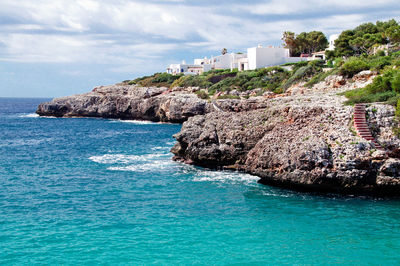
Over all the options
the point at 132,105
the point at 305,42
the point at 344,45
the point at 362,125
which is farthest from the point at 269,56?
the point at 362,125

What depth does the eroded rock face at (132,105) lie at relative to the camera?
6929 centimetres

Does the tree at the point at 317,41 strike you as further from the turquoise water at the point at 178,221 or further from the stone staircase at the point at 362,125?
the turquoise water at the point at 178,221

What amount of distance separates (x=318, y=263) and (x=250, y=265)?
2660mm

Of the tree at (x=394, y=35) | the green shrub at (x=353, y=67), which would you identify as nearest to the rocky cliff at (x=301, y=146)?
the green shrub at (x=353, y=67)

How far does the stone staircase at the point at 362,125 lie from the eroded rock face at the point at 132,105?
4193cm

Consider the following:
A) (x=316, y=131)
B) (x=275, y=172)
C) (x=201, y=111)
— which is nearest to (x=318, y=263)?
(x=275, y=172)

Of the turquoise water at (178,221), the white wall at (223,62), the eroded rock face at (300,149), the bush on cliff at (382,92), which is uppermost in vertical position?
the white wall at (223,62)

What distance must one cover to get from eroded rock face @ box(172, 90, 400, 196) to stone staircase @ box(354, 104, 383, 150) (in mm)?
454

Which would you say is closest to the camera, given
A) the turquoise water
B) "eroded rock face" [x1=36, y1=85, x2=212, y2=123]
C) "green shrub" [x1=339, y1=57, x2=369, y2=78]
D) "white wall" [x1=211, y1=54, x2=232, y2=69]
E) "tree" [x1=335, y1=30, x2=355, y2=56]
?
the turquoise water

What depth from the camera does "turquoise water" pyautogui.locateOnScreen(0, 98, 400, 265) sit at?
15.1 m

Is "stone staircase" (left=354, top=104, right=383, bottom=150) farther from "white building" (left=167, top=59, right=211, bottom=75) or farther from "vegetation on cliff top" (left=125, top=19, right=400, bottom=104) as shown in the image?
"white building" (left=167, top=59, right=211, bottom=75)

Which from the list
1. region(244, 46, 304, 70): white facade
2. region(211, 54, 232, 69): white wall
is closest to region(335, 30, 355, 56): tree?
region(244, 46, 304, 70): white facade

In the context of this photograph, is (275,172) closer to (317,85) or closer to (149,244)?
(149,244)

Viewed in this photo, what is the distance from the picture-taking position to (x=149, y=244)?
1603cm
